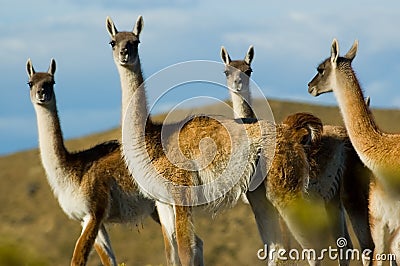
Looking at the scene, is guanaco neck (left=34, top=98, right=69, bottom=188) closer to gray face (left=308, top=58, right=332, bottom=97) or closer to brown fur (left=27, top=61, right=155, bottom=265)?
brown fur (left=27, top=61, right=155, bottom=265)

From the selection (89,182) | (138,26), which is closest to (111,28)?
(138,26)

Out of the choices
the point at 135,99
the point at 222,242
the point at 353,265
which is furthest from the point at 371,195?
the point at 222,242

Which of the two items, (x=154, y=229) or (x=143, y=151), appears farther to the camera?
(x=154, y=229)

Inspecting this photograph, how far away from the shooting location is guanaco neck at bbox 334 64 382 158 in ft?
31.9

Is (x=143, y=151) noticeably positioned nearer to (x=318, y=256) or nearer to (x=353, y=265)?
(x=318, y=256)

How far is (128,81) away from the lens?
412 inches

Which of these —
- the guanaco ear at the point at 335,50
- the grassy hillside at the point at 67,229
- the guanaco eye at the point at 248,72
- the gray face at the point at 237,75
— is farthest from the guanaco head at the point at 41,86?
the grassy hillside at the point at 67,229

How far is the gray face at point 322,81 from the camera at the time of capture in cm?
1042

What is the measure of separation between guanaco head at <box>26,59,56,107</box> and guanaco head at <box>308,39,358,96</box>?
289 centimetres

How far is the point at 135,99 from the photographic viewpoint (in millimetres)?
10375

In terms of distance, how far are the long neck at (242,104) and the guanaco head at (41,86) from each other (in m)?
2.25

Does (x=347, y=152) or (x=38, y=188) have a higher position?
(x=38, y=188)

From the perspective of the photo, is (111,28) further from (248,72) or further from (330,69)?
(330,69)

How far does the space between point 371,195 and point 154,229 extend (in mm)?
23108
